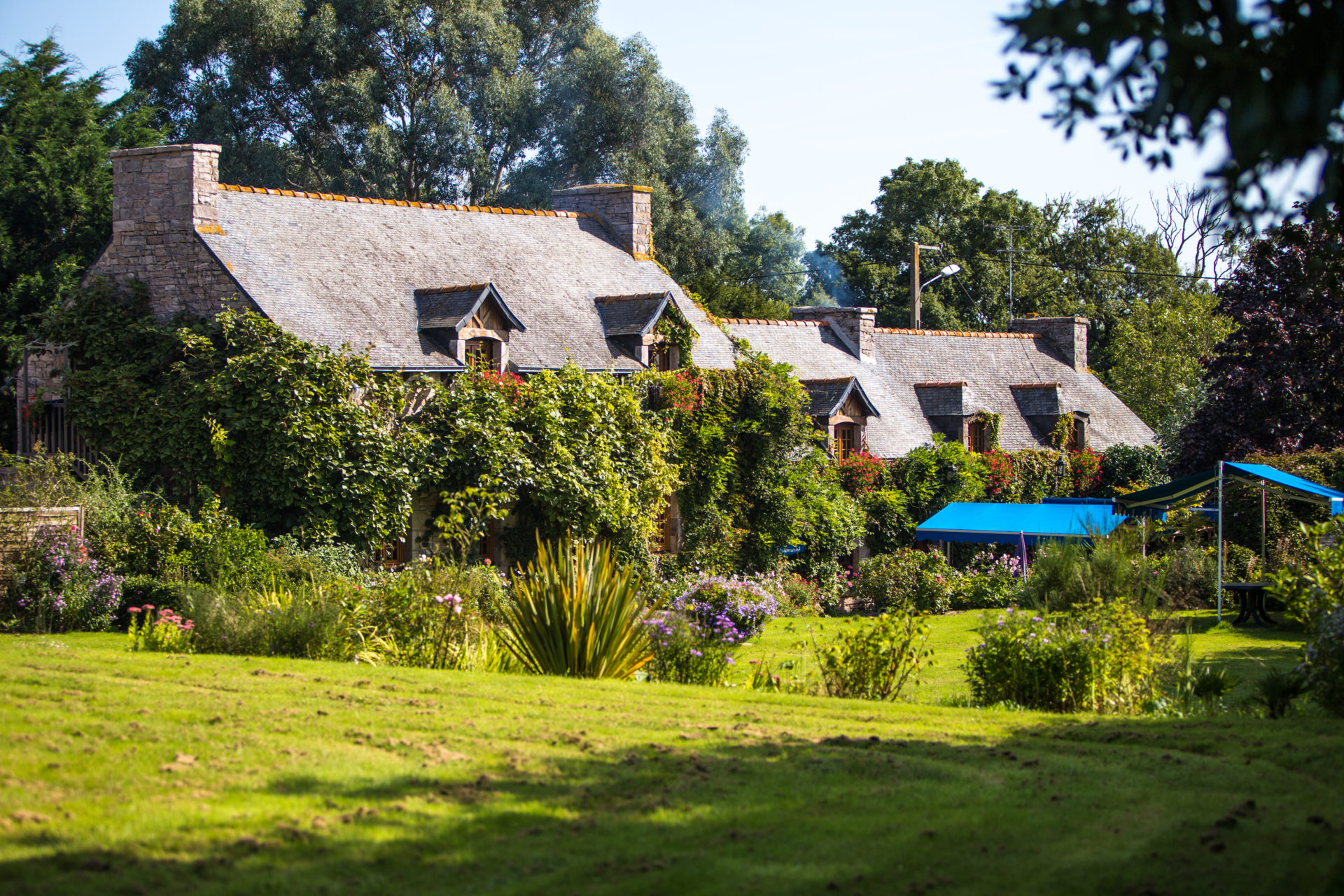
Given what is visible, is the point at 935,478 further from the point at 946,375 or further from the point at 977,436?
the point at 946,375

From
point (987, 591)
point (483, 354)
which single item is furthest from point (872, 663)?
point (987, 591)

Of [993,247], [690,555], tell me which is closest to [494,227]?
[690,555]

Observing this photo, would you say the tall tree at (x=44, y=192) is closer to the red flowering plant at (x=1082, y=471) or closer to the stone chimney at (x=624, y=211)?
the stone chimney at (x=624, y=211)

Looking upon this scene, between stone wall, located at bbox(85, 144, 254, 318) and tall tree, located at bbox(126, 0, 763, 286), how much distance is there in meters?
21.4

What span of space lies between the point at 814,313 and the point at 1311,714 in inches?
1013

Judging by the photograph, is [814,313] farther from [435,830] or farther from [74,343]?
[435,830]

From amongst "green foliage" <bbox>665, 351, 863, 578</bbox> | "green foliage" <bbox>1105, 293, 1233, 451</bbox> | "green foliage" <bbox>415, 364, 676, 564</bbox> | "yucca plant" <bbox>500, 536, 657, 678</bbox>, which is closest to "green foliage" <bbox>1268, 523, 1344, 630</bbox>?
"yucca plant" <bbox>500, 536, 657, 678</bbox>

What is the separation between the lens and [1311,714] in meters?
8.95

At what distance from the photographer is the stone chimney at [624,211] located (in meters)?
27.2

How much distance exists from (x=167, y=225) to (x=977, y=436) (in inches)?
868

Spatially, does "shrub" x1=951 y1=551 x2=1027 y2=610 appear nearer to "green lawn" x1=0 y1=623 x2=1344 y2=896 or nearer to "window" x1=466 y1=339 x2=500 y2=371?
"window" x1=466 y1=339 x2=500 y2=371

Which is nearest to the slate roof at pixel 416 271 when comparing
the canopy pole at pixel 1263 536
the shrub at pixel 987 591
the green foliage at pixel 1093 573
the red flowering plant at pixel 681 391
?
the red flowering plant at pixel 681 391

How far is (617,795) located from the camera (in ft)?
20.4

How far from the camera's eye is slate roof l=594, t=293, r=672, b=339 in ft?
76.3
